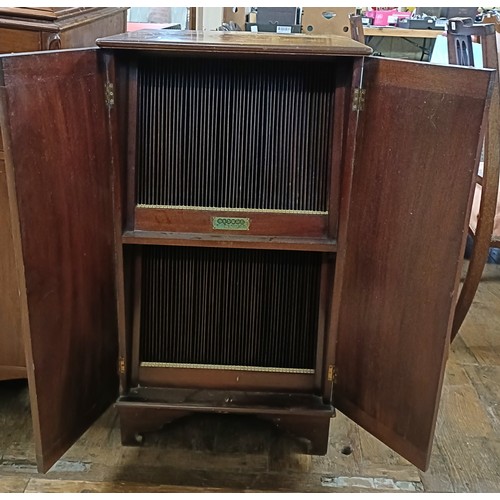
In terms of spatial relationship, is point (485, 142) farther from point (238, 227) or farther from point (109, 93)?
point (109, 93)

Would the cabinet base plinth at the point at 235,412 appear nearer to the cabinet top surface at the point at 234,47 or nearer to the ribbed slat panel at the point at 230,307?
the ribbed slat panel at the point at 230,307

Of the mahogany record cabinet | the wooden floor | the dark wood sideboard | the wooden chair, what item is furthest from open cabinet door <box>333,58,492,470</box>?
the dark wood sideboard

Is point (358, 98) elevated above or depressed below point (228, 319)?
above

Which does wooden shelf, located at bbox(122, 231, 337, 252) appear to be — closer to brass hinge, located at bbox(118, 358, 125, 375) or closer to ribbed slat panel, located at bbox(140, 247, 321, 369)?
ribbed slat panel, located at bbox(140, 247, 321, 369)

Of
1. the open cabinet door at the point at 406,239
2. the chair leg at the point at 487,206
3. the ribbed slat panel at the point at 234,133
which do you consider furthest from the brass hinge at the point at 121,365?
the chair leg at the point at 487,206

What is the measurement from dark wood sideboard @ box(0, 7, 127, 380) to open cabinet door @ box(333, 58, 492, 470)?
59 cm

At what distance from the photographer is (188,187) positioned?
3.98 feet

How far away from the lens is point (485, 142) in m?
1.45

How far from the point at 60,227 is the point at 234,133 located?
380 millimetres

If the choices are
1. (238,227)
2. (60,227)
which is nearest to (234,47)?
(238,227)

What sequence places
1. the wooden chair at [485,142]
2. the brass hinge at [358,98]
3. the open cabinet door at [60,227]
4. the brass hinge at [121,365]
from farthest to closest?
the wooden chair at [485,142] → the brass hinge at [121,365] → the brass hinge at [358,98] → the open cabinet door at [60,227]

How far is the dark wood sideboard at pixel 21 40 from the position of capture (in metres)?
1.14

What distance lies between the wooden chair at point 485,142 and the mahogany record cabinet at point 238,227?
44cm
